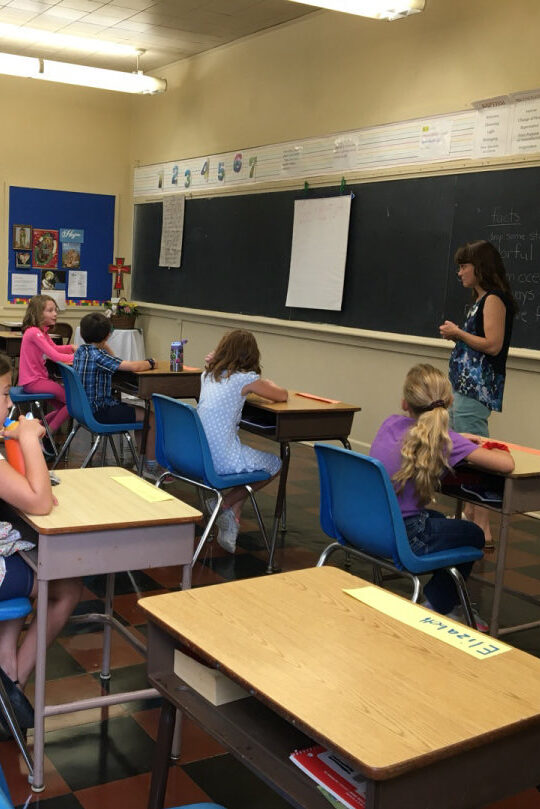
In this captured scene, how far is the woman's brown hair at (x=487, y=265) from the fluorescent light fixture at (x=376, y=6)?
1660 millimetres

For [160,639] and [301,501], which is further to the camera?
[301,501]

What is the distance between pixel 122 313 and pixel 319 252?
10.9 ft

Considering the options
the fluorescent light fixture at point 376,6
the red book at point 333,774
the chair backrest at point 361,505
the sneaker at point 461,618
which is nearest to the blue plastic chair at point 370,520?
the chair backrest at point 361,505

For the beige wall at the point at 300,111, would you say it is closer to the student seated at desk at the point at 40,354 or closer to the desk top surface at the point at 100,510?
the student seated at desk at the point at 40,354

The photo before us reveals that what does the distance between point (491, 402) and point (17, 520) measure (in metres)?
2.64

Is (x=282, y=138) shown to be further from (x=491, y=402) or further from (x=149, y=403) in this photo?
(x=491, y=402)

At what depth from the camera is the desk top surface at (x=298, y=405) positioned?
414 cm

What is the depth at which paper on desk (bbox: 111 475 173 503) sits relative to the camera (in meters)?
2.48

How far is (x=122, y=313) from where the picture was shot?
962 centimetres

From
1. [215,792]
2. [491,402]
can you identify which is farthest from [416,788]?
[491,402]

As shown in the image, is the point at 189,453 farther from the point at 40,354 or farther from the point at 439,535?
the point at 40,354

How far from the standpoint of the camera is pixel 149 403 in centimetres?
515

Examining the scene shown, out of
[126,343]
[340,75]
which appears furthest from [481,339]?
[126,343]

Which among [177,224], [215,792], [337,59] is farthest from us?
[177,224]
